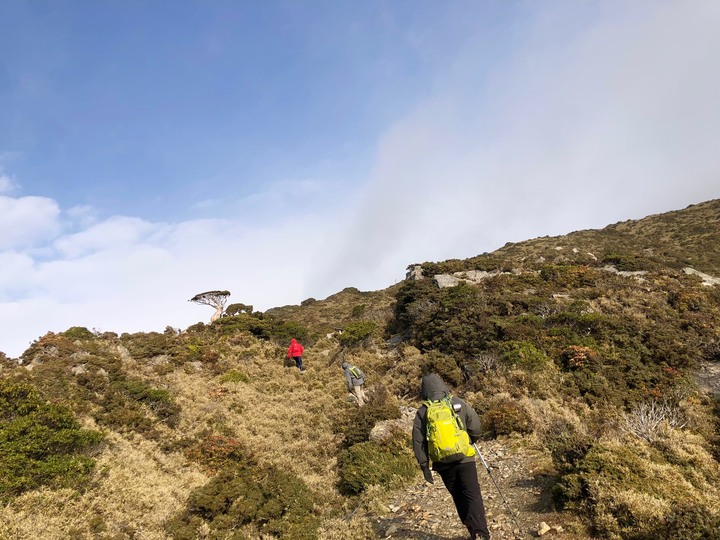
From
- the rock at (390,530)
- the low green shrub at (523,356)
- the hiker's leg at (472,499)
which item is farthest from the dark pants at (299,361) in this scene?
the hiker's leg at (472,499)

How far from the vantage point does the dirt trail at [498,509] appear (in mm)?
5348

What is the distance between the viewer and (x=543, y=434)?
27.3 ft

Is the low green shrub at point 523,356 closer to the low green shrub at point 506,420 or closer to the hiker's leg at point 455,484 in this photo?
the low green shrub at point 506,420

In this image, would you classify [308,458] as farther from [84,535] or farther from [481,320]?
[481,320]

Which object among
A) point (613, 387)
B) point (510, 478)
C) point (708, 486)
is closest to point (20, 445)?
point (510, 478)

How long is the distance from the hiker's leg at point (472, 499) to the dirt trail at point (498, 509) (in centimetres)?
94

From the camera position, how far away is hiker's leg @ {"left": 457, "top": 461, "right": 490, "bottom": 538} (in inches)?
180

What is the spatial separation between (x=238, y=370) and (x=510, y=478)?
525 inches

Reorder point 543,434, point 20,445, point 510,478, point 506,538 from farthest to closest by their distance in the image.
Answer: point 543,434
point 20,445
point 510,478
point 506,538

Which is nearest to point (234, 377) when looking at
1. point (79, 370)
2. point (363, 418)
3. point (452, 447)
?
point (79, 370)

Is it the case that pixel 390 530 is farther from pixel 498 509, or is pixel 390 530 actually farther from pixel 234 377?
pixel 234 377

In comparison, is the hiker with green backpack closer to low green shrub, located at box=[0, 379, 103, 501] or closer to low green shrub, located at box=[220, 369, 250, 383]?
low green shrub, located at box=[0, 379, 103, 501]

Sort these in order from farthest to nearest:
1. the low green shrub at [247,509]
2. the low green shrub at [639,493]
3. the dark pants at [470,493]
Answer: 1. the low green shrub at [247,509]
2. the dark pants at [470,493]
3. the low green shrub at [639,493]

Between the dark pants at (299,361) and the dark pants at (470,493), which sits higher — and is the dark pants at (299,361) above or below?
above
